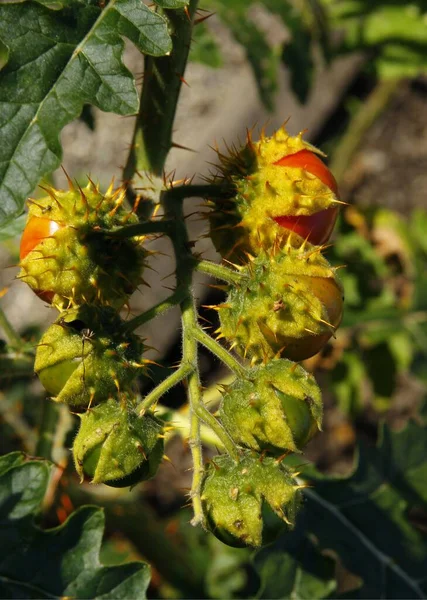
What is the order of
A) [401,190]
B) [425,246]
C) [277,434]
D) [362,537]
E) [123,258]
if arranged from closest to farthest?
[277,434]
[123,258]
[362,537]
[425,246]
[401,190]

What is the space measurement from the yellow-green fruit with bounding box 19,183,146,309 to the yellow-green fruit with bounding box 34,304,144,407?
0.05m

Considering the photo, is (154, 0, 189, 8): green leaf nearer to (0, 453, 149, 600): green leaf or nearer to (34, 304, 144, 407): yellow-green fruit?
(34, 304, 144, 407): yellow-green fruit

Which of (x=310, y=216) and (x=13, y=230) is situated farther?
(x=13, y=230)

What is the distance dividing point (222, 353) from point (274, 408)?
0.18 m

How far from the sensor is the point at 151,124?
1989mm

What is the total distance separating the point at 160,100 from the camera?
1930mm

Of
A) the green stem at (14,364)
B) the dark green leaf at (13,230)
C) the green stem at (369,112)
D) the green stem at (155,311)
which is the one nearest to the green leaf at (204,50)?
the dark green leaf at (13,230)

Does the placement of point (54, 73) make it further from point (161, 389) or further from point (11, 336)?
point (11, 336)

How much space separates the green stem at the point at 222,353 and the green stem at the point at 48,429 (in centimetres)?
86

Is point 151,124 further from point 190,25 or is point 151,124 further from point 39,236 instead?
point 39,236

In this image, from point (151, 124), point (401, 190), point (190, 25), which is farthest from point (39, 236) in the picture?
point (401, 190)

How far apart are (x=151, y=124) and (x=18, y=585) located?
3.96 ft

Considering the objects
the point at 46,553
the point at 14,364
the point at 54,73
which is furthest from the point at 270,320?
the point at 14,364

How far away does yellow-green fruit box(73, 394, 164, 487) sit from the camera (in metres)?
1.72
